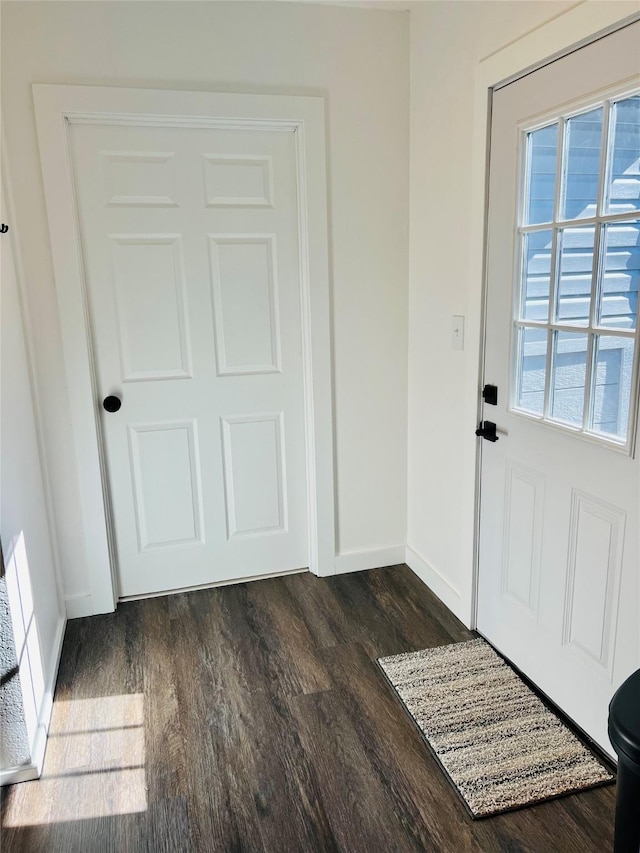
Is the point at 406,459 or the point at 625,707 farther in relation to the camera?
the point at 406,459

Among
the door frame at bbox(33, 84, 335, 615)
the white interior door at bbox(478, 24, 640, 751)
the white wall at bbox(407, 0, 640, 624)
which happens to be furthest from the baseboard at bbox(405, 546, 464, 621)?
A: the door frame at bbox(33, 84, 335, 615)

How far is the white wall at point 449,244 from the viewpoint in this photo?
1.96 m

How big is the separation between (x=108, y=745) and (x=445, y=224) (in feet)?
6.99

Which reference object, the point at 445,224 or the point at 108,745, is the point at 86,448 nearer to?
the point at 108,745

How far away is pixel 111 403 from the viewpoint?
2.50 metres

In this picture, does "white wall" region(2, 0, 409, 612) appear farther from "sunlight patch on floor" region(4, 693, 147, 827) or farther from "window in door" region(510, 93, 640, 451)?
"window in door" region(510, 93, 640, 451)

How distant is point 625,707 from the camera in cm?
107

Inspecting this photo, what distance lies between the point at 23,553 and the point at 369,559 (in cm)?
158

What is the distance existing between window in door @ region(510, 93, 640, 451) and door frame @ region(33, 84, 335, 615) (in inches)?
35.5

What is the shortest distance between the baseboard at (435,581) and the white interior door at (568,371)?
31 cm

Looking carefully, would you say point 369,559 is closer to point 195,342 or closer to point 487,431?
point 487,431

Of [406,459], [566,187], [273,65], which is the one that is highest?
[273,65]

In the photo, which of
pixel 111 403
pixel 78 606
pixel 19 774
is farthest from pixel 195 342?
pixel 19 774

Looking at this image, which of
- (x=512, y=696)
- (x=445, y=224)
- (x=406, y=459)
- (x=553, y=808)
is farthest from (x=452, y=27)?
(x=553, y=808)
